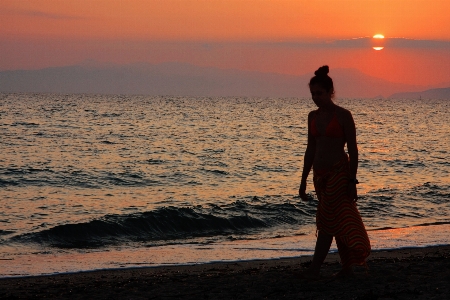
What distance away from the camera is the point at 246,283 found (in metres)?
6.79

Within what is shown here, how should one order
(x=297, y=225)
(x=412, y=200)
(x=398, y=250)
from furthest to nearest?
(x=412, y=200)
(x=297, y=225)
(x=398, y=250)

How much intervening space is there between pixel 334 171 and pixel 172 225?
7.27 m

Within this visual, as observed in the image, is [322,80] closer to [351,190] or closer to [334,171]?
[334,171]

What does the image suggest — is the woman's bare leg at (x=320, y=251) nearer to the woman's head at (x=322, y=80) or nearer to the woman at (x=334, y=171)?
the woman at (x=334, y=171)

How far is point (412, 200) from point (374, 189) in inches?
87.9

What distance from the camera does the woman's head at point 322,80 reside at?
251 inches

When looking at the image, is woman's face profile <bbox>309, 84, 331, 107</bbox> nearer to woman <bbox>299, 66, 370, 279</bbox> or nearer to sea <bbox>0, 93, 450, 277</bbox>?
woman <bbox>299, 66, 370, 279</bbox>

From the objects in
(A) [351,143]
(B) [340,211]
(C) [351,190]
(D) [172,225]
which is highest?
(A) [351,143]

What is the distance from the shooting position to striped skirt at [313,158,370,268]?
21.1ft

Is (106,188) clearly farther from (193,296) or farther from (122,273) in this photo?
(193,296)

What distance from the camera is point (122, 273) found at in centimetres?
805

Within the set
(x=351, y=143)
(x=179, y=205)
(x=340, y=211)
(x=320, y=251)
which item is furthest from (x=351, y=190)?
(x=179, y=205)

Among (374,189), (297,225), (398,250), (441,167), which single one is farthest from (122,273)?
(441,167)

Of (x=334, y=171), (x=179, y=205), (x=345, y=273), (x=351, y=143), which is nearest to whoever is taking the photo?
(x=351, y=143)
